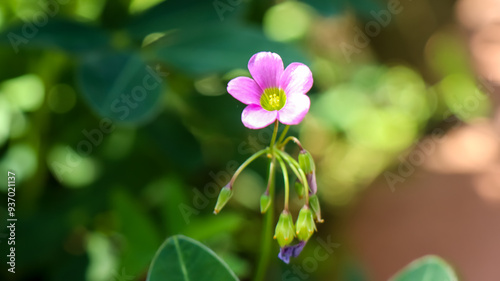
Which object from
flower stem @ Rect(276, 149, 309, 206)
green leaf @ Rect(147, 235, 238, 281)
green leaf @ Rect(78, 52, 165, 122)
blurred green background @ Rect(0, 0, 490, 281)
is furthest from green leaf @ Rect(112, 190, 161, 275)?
flower stem @ Rect(276, 149, 309, 206)

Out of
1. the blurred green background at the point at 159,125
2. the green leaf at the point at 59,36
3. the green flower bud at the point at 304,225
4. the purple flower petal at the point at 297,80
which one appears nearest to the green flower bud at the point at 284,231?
the green flower bud at the point at 304,225

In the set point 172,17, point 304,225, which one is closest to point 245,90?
point 304,225

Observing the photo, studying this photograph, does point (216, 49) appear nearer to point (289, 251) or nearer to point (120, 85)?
point (120, 85)

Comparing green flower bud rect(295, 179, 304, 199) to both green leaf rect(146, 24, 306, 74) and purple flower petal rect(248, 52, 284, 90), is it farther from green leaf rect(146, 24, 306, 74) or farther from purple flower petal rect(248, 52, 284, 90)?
green leaf rect(146, 24, 306, 74)

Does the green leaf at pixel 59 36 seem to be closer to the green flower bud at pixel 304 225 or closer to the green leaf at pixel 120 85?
the green leaf at pixel 120 85

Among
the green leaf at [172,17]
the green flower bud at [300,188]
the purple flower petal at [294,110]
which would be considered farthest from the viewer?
the green leaf at [172,17]

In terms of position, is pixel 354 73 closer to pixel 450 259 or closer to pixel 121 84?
pixel 450 259
